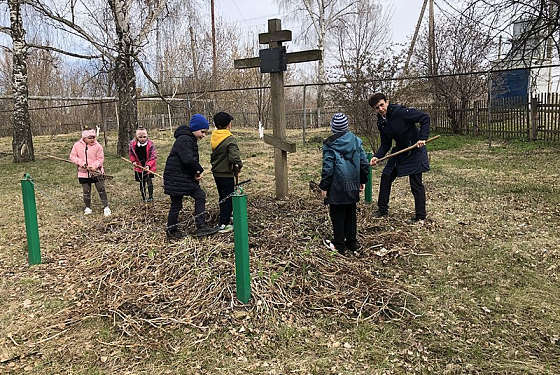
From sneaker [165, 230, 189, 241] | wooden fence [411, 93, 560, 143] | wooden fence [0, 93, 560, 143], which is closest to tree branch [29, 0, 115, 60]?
wooden fence [0, 93, 560, 143]

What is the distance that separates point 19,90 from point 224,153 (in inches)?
399

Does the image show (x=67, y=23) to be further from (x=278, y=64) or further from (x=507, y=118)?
(x=507, y=118)

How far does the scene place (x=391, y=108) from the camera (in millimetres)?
5270

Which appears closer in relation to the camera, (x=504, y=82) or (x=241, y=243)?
(x=241, y=243)

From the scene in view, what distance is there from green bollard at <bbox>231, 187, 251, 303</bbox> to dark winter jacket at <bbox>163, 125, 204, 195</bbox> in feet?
4.47

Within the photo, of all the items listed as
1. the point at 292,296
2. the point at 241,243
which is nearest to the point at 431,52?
the point at 292,296

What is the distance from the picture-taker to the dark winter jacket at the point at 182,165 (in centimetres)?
447

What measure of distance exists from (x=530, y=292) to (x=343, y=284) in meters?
1.58

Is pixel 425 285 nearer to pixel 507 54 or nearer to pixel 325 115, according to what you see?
pixel 507 54

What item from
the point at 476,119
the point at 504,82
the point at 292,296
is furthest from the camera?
the point at 504,82

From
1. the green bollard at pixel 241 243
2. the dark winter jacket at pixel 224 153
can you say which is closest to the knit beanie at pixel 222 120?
the dark winter jacket at pixel 224 153

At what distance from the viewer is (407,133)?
5234mm

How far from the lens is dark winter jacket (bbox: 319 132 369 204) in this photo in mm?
4016

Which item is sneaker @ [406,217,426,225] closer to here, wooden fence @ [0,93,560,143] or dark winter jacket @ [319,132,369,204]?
dark winter jacket @ [319,132,369,204]
